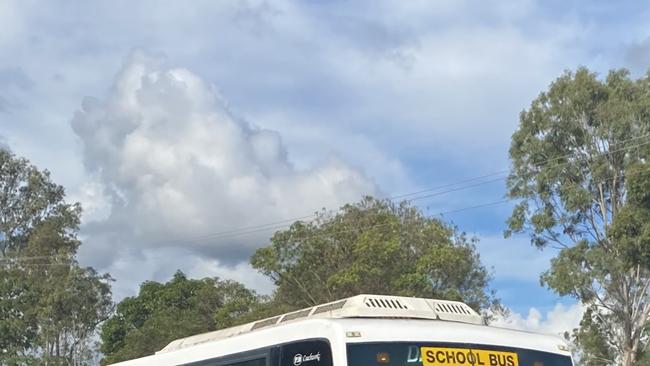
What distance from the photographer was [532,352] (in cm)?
865

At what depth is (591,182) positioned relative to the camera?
37.1 metres

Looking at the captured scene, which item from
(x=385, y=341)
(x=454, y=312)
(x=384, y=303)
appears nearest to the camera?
(x=385, y=341)

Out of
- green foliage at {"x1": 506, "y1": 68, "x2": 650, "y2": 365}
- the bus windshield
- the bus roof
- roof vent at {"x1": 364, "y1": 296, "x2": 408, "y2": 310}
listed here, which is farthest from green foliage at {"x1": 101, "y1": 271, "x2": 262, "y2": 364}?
the bus windshield

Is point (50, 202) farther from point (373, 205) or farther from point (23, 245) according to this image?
point (373, 205)

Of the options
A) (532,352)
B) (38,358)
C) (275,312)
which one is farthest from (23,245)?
(532,352)

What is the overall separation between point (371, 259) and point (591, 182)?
12.1 m

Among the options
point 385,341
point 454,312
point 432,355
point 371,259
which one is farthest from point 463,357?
point 371,259

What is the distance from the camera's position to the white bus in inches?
304

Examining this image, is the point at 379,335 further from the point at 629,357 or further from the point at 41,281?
the point at 41,281

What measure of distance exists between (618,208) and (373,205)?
10.3 metres

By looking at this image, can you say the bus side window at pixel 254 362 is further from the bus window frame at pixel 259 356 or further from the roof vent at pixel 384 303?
the roof vent at pixel 384 303

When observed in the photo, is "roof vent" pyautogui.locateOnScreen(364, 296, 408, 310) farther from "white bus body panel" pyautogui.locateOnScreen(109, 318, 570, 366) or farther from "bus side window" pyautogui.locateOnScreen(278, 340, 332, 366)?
"bus side window" pyautogui.locateOnScreen(278, 340, 332, 366)

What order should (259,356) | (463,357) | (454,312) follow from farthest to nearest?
1. (454,312)
2. (259,356)
3. (463,357)

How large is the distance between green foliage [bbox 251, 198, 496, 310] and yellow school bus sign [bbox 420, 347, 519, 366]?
20071 mm
